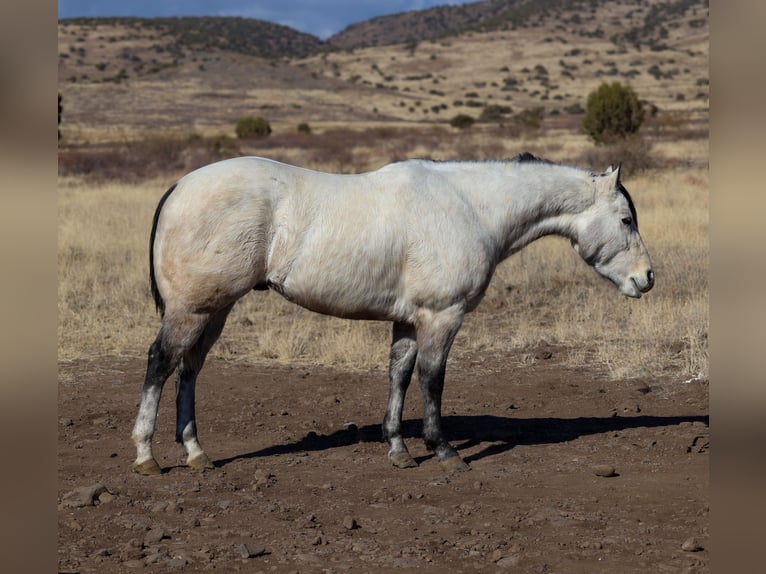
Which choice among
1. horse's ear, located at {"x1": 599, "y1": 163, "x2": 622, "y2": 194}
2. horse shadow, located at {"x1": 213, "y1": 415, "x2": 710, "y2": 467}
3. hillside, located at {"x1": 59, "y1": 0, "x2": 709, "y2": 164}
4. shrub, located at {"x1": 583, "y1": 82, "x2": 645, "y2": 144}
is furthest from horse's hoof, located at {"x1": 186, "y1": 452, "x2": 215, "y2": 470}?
hillside, located at {"x1": 59, "y1": 0, "x2": 709, "y2": 164}

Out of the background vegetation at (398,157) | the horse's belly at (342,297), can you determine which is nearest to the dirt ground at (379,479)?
the background vegetation at (398,157)

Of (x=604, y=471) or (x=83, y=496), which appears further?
(x=604, y=471)

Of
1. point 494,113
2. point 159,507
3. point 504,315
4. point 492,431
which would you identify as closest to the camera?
point 159,507

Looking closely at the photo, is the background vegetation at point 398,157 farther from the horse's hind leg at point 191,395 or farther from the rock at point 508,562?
the rock at point 508,562

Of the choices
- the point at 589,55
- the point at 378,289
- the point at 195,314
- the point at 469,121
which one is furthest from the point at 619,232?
the point at 589,55

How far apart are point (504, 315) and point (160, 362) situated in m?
6.08

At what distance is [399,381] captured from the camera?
247 inches

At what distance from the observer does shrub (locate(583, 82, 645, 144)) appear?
108 feet

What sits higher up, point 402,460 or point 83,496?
point 83,496

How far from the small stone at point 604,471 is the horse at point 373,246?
0.87 m

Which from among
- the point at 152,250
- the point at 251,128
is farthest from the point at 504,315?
the point at 251,128

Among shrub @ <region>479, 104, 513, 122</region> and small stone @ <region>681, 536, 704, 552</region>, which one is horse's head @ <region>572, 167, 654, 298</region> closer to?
small stone @ <region>681, 536, 704, 552</region>

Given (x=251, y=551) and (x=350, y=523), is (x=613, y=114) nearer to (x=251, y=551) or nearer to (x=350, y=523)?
(x=350, y=523)
